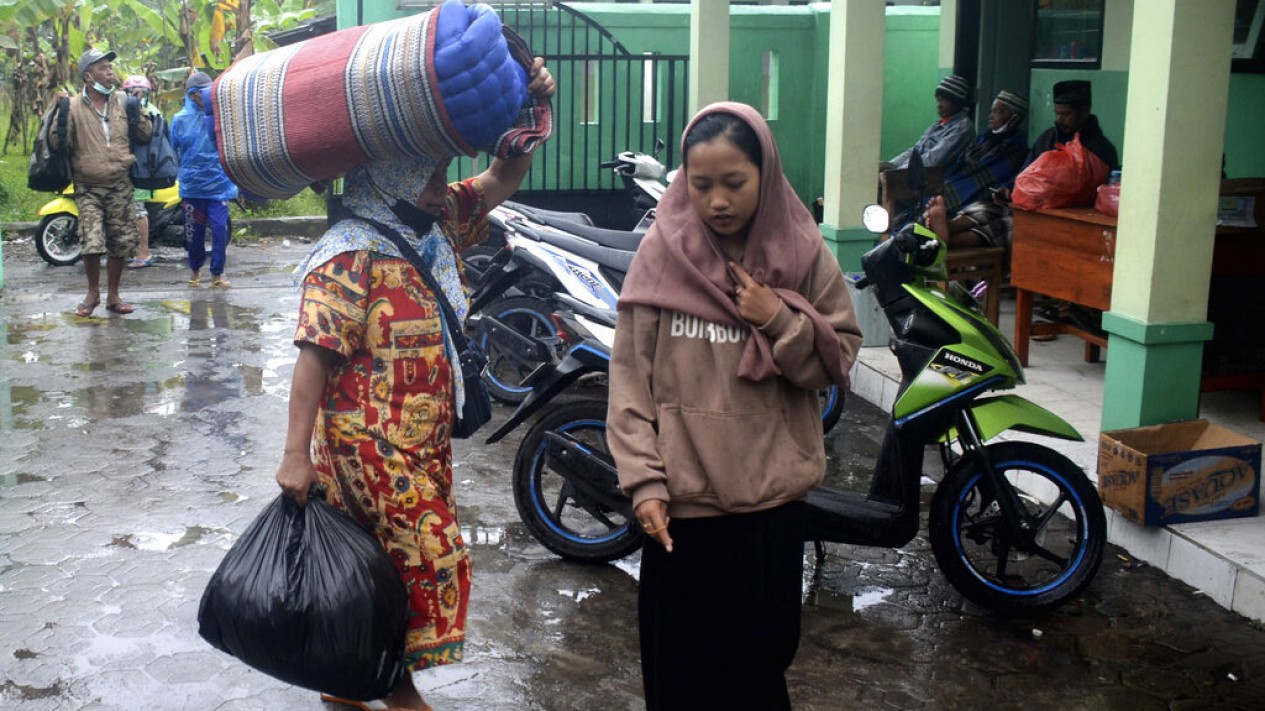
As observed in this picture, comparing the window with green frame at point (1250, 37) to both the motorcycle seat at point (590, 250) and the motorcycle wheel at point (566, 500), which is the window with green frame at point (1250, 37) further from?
the motorcycle wheel at point (566, 500)

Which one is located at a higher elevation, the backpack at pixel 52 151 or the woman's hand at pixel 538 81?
the woman's hand at pixel 538 81

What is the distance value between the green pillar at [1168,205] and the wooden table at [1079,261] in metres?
0.78

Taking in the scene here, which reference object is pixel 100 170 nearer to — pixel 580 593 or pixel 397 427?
pixel 580 593

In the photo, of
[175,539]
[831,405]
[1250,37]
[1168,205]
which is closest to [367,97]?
[175,539]

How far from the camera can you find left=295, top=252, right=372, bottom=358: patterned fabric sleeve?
10.8 feet

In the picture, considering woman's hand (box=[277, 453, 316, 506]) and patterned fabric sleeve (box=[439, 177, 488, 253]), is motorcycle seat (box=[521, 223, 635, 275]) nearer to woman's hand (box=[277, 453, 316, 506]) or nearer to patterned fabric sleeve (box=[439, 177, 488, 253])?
patterned fabric sleeve (box=[439, 177, 488, 253])

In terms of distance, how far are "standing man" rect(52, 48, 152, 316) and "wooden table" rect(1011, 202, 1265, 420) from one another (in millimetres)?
6636

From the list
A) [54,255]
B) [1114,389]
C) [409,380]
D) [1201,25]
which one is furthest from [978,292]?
[54,255]

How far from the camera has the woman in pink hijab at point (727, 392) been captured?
8.94 ft

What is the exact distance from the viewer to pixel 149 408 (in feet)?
24.4

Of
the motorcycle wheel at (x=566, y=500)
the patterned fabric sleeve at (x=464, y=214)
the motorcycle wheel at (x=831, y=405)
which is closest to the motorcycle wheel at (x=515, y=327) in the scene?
the motorcycle wheel at (x=831, y=405)

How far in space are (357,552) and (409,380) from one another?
468mm

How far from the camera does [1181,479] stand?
16.3 ft

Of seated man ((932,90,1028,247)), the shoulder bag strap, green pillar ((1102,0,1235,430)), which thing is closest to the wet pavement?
green pillar ((1102,0,1235,430))
